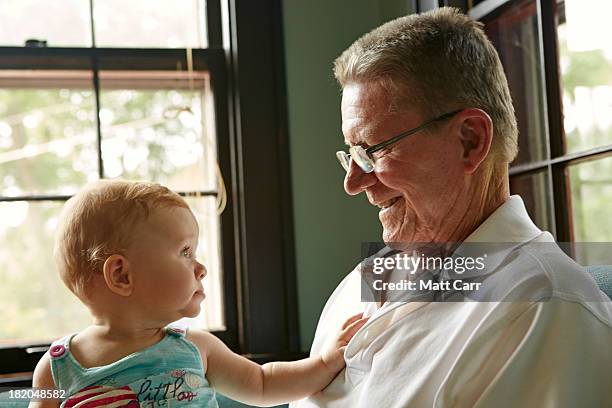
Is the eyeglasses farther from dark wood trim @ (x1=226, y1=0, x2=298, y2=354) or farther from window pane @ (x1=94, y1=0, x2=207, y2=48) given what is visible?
window pane @ (x1=94, y1=0, x2=207, y2=48)

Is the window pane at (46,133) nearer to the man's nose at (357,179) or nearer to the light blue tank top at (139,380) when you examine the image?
the light blue tank top at (139,380)

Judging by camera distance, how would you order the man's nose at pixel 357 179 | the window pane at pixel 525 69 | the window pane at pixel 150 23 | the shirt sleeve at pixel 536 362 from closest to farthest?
1. the shirt sleeve at pixel 536 362
2. the man's nose at pixel 357 179
3. the window pane at pixel 525 69
4. the window pane at pixel 150 23

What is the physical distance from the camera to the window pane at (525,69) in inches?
88.0

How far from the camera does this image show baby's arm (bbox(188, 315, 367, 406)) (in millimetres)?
1551

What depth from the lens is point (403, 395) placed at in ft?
4.27

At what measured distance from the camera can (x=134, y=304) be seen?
1.55 m

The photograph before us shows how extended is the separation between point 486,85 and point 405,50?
153 millimetres

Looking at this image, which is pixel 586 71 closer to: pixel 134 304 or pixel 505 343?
pixel 505 343

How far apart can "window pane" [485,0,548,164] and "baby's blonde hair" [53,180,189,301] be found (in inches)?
44.6

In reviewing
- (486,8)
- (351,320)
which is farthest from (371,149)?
(486,8)

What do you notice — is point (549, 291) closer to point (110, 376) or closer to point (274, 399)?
point (274, 399)

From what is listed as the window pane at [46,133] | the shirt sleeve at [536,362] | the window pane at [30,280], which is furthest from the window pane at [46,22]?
the shirt sleeve at [536,362]

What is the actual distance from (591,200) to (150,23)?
5.22 feet

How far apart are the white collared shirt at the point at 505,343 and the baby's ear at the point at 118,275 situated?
0.43 m
